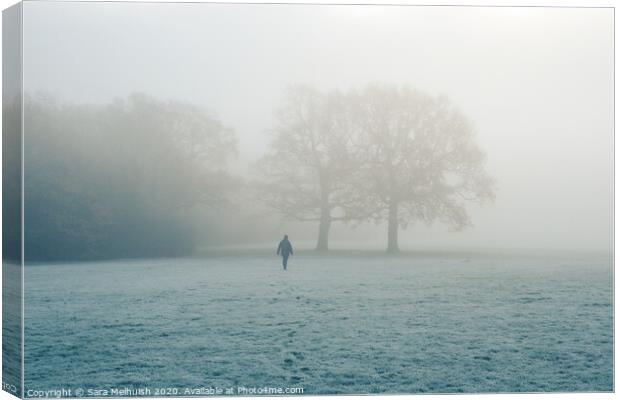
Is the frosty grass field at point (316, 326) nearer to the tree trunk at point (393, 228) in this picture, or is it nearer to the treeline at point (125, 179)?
the tree trunk at point (393, 228)

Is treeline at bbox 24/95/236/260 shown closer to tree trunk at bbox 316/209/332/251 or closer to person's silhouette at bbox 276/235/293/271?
person's silhouette at bbox 276/235/293/271

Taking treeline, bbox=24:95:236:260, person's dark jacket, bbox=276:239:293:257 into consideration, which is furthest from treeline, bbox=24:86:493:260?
person's dark jacket, bbox=276:239:293:257

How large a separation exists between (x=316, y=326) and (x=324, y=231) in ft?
5.50

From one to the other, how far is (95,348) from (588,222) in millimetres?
8241

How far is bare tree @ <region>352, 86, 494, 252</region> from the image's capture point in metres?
13.6

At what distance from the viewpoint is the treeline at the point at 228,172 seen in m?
13.2

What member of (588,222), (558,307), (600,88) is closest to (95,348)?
(558,307)

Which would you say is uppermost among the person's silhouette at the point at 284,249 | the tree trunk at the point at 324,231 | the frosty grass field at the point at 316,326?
the tree trunk at the point at 324,231

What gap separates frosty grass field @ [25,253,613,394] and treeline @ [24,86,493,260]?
1.92 ft

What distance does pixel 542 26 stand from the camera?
538 inches

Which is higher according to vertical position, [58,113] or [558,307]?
[58,113]

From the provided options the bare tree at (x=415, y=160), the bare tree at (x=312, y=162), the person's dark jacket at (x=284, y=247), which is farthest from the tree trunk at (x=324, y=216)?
the bare tree at (x=415, y=160)

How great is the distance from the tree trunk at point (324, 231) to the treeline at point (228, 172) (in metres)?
0.02

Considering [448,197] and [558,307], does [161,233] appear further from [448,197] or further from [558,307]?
[558,307]
